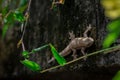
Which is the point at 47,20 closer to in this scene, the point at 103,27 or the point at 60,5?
the point at 60,5

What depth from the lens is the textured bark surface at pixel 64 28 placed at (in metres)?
1.55

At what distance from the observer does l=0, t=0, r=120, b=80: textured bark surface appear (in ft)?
5.09

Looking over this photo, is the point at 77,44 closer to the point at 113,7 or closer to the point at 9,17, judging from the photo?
the point at 9,17

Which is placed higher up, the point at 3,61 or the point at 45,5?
the point at 45,5

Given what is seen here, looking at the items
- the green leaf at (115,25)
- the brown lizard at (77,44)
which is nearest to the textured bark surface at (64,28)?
the brown lizard at (77,44)

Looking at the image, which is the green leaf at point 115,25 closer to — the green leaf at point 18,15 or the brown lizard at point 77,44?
the brown lizard at point 77,44

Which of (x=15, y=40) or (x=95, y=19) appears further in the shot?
(x=15, y=40)

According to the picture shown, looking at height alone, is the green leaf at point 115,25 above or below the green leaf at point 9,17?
above

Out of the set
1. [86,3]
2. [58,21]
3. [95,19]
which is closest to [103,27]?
[95,19]

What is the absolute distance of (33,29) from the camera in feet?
6.79

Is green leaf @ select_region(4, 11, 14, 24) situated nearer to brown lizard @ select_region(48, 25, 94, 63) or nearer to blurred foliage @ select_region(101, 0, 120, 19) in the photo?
brown lizard @ select_region(48, 25, 94, 63)

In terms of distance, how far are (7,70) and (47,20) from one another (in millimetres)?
827

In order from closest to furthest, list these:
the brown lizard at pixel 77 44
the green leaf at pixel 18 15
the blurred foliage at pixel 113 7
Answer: the blurred foliage at pixel 113 7, the brown lizard at pixel 77 44, the green leaf at pixel 18 15

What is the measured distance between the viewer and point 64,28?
1.78 meters
